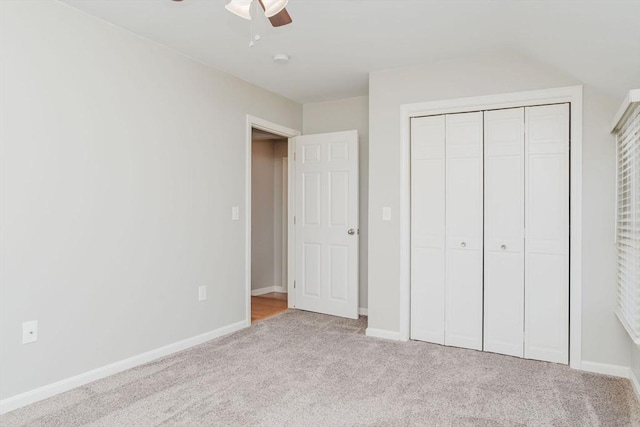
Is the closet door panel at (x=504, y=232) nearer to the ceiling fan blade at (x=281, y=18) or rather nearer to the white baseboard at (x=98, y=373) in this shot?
the ceiling fan blade at (x=281, y=18)

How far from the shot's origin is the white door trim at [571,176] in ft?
9.33

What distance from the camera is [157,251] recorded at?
3020 mm

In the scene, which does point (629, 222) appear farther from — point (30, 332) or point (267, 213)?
point (267, 213)

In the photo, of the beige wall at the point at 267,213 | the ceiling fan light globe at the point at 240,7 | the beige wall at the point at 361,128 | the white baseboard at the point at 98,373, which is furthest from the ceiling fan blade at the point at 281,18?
the beige wall at the point at 267,213

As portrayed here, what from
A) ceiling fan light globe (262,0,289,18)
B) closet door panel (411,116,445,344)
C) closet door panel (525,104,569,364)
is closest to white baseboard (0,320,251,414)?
closet door panel (411,116,445,344)

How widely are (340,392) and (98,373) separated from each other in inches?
64.2

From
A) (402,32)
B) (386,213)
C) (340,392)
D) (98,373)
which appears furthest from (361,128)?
(98,373)

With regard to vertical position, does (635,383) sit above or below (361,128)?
below

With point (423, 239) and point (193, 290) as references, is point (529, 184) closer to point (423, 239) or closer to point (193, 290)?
point (423, 239)

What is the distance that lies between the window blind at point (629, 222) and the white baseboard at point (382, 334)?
1.66 m

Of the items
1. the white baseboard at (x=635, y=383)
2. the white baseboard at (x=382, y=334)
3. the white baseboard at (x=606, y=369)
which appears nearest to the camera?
the white baseboard at (x=635, y=383)

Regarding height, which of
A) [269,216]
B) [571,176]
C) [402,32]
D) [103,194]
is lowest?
[269,216]

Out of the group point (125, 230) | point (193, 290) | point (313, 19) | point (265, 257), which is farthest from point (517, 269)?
point (265, 257)

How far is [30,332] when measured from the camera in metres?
2.28
